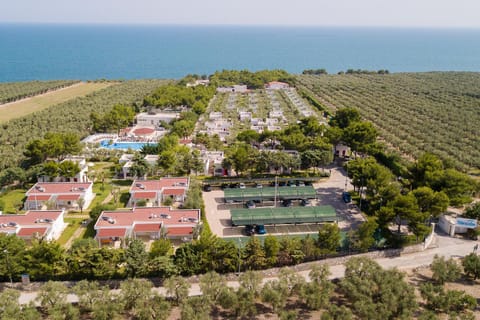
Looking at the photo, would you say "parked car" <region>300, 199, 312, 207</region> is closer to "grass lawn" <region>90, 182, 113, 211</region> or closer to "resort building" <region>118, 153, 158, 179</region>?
"resort building" <region>118, 153, 158, 179</region>

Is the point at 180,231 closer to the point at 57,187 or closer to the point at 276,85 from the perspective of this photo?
the point at 57,187

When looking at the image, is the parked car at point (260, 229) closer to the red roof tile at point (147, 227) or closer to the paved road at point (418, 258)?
the paved road at point (418, 258)

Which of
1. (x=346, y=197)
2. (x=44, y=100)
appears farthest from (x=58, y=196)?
(x=44, y=100)

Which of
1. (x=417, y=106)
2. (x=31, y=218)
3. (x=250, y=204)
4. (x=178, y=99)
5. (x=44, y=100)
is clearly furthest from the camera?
(x=44, y=100)

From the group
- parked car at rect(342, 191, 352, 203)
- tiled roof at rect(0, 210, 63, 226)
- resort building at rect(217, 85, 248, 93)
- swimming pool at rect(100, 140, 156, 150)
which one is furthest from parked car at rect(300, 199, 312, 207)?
resort building at rect(217, 85, 248, 93)

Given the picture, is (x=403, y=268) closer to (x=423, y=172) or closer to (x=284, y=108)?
(x=423, y=172)

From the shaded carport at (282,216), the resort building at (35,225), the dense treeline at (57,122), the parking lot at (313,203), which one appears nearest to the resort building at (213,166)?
the parking lot at (313,203)
